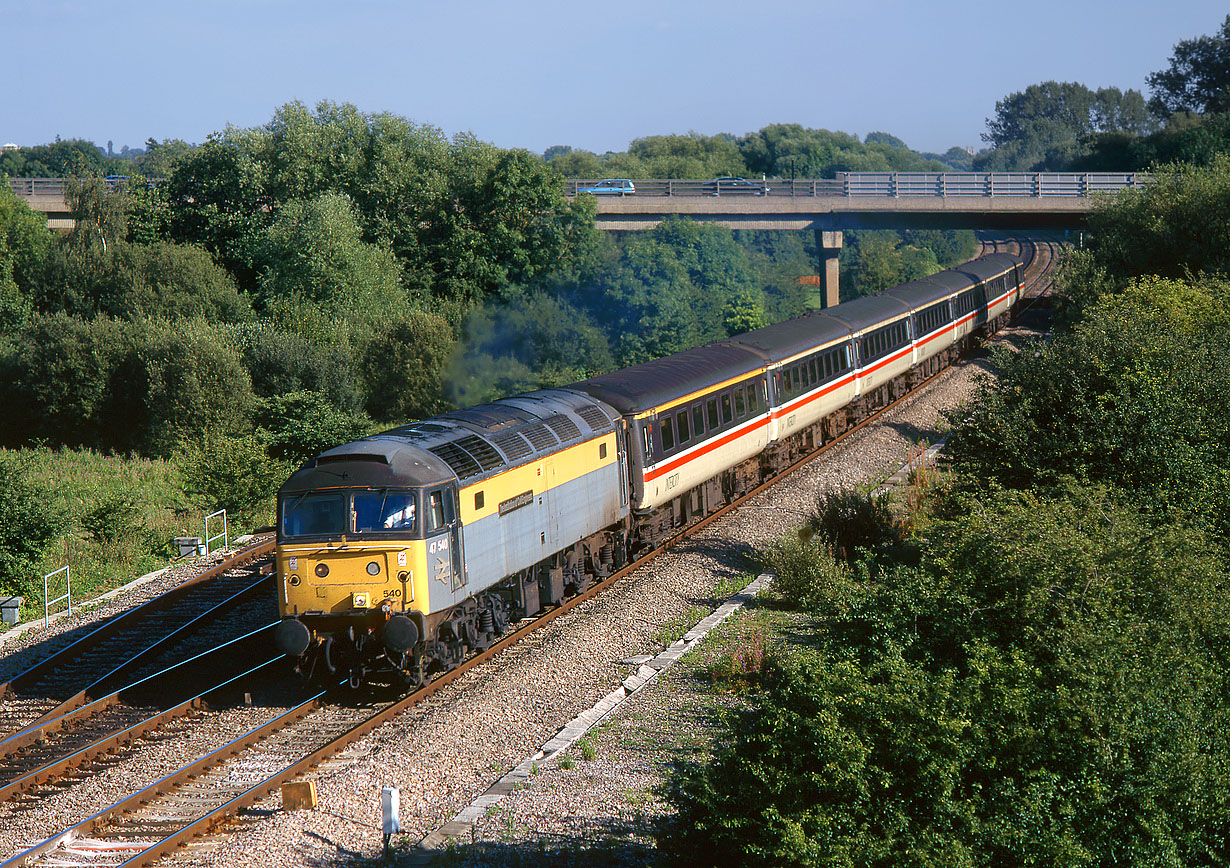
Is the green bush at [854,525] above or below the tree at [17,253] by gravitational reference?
below

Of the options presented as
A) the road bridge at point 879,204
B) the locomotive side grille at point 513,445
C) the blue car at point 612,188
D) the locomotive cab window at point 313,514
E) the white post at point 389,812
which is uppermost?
the blue car at point 612,188

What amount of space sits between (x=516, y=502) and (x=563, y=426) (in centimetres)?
205

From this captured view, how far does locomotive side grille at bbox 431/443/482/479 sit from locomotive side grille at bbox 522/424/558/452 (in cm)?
152

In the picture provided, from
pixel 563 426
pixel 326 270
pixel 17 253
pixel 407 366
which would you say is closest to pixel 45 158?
pixel 17 253

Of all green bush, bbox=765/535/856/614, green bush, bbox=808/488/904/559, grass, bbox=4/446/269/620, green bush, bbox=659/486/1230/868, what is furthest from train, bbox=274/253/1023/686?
grass, bbox=4/446/269/620

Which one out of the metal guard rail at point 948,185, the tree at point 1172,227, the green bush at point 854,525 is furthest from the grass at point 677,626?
the metal guard rail at point 948,185

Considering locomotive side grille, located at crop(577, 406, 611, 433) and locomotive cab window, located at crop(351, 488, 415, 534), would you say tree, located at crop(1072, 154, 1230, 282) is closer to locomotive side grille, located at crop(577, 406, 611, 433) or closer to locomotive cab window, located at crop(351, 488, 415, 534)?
locomotive side grille, located at crop(577, 406, 611, 433)

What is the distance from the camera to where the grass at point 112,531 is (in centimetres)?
2241

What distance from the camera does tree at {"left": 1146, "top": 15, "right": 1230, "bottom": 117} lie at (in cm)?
9794

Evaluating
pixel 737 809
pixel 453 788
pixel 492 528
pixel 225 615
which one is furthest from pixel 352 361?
pixel 737 809

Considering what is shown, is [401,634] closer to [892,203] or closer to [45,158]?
[892,203]

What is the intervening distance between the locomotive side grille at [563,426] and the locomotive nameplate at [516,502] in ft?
4.51

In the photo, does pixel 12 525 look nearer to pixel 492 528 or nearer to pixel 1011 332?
pixel 492 528

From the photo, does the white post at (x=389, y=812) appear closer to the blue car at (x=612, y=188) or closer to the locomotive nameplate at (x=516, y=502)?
the locomotive nameplate at (x=516, y=502)
